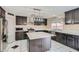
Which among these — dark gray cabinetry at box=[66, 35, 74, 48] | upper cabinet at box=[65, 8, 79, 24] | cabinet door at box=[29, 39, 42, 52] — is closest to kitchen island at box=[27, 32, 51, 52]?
cabinet door at box=[29, 39, 42, 52]

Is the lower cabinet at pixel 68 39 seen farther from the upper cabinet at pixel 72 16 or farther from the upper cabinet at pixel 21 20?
the upper cabinet at pixel 21 20

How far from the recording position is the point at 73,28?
2.93m

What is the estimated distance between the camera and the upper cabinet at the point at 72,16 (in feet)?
9.25

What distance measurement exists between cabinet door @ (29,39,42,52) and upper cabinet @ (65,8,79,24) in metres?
1.37

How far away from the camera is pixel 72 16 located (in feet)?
9.78

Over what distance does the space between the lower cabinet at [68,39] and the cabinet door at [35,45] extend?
2.26 ft

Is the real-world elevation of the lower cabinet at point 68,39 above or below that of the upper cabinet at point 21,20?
below

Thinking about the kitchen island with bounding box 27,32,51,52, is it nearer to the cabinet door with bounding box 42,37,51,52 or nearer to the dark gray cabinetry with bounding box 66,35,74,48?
the cabinet door with bounding box 42,37,51,52

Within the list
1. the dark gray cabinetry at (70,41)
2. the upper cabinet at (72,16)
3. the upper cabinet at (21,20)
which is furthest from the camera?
the upper cabinet at (21,20)

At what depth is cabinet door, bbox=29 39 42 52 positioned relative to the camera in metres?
2.55

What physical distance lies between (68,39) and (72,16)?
3.01 feet

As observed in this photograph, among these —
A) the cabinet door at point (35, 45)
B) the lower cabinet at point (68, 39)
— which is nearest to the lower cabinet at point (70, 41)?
the lower cabinet at point (68, 39)

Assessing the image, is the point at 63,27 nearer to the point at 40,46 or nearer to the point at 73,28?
the point at 73,28
